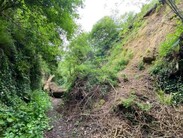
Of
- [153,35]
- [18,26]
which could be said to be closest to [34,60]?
[18,26]

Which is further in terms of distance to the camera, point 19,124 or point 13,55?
point 13,55

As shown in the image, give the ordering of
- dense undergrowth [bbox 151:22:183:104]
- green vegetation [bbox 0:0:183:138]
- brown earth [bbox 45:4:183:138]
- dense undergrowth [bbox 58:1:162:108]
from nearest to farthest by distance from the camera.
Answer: brown earth [bbox 45:4:183:138] < green vegetation [bbox 0:0:183:138] < dense undergrowth [bbox 151:22:183:104] < dense undergrowth [bbox 58:1:162:108]

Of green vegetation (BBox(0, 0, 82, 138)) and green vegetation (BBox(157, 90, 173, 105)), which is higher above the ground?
green vegetation (BBox(0, 0, 82, 138))

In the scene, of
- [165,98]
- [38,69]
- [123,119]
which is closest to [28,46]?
[38,69]

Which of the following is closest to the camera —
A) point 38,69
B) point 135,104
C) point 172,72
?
point 135,104

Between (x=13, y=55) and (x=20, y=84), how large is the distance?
107 centimetres

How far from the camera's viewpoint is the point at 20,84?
6738 millimetres

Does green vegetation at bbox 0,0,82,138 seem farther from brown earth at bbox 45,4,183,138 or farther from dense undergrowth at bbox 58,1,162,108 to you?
dense undergrowth at bbox 58,1,162,108

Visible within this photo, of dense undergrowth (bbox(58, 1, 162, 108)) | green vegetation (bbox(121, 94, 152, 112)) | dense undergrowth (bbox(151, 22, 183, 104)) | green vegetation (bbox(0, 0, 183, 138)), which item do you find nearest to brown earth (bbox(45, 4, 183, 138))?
green vegetation (bbox(121, 94, 152, 112))

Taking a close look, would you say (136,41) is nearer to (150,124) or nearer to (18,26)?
(18,26)

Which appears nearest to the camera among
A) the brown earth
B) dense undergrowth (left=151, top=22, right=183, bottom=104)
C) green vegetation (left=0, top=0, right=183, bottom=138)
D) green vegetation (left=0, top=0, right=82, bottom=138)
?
the brown earth

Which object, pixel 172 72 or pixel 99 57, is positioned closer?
pixel 172 72

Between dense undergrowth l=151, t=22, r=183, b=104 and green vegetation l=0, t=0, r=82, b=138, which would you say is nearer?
green vegetation l=0, t=0, r=82, b=138

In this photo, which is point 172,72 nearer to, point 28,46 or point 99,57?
point 28,46
